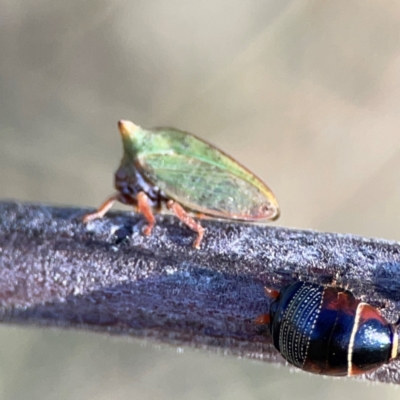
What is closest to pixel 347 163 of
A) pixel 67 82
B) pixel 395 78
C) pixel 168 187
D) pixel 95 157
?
pixel 395 78

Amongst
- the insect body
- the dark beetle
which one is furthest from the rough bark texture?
the insect body

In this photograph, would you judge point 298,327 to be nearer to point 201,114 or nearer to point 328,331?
point 328,331

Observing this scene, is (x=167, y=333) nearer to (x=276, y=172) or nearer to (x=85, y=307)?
(x=85, y=307)

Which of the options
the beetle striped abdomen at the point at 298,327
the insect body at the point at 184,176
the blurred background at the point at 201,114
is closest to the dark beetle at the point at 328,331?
the beetle striped abdomen at the point at 298,327

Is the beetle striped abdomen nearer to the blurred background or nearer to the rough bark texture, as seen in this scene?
the rough bark texture

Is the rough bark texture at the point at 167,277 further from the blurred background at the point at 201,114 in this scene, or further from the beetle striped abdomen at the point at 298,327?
the blurred background at the point at 201,114

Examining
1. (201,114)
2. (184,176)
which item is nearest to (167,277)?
(184,176)
